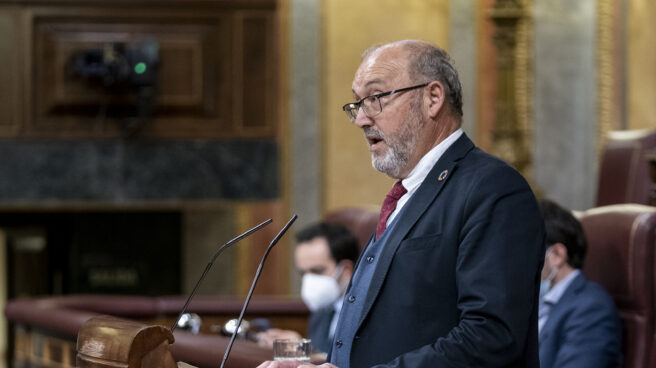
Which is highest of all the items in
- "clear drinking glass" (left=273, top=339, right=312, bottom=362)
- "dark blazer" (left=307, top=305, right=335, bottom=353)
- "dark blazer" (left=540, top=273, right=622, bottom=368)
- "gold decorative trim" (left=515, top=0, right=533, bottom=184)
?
"gold decorative trim" (left=515, top=0, right=533, bottom=184)

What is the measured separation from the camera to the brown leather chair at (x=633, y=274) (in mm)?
2893

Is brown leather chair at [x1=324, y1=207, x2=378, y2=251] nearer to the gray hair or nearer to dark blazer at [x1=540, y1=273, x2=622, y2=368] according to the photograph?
dark blazer at [x1=540, y1=273, x2=622, y2=368]

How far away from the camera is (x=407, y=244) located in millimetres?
1838

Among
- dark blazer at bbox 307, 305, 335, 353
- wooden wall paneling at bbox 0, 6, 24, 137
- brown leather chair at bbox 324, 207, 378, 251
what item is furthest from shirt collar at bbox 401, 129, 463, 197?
wooden wall paneling at bbox 0, 6, 24, 137

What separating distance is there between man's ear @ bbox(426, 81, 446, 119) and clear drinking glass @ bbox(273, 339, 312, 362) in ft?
2.07

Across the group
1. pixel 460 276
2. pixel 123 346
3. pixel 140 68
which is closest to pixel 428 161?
pixel 460 276

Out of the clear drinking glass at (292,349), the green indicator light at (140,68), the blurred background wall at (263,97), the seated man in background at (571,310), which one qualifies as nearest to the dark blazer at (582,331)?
the seated man in background at (571,310)

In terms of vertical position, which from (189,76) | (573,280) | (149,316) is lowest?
(149,316)

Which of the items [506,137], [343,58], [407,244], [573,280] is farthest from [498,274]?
[343,58]

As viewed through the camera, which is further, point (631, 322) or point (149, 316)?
point (149, 316)

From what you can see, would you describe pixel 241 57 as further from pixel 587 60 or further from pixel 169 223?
pixel 587 60

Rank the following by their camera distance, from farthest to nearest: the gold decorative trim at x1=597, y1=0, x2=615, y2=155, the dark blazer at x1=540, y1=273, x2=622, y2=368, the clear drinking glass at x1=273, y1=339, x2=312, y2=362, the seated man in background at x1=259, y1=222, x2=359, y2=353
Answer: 1. the gold decorative trim at x1=597, y1=0, x2=615, y2=155
2. the seated man in background at x1=259, y1=222, x2=359, y2=353
3. the dark blazer at x1=540, y1=273, x2=622, y2=368
4. the clear drinking glass at x1=273, y1=339, x2=312, y2=362

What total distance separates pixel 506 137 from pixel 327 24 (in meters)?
1.35

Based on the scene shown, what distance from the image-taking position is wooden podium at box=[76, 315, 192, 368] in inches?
68.4
